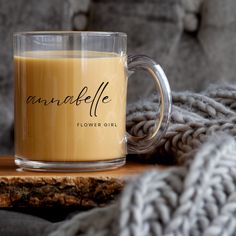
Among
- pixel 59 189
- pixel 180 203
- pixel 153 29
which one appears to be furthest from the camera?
pixel 153 29

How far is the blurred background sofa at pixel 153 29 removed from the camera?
1.39m

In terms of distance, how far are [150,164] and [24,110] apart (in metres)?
0.16

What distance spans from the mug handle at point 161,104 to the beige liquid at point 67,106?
0.05 meters

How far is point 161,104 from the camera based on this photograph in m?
0.76

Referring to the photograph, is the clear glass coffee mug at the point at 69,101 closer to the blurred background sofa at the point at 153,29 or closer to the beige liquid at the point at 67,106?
the beige liquid at the point at 67,106

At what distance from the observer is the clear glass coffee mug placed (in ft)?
2.33

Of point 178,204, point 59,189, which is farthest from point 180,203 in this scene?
point 59,189

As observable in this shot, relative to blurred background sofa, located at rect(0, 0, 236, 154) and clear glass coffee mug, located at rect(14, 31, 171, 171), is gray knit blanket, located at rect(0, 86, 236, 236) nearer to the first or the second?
clear glass coffee mug, located at rect(14, 31, 171, 171)

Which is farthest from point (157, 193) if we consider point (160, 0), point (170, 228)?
point (160, 0)

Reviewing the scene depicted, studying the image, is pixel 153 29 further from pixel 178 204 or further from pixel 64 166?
pixel 178 204

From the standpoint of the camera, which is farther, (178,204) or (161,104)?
(161,104)

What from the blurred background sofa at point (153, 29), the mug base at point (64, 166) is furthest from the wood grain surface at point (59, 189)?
the blurred background sofa at point (153, 29)

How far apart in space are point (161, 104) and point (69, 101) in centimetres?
11

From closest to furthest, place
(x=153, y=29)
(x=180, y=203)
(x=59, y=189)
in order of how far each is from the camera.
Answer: (x=180, y=203) < (x=59, y=189) < (x=153, y=29)
